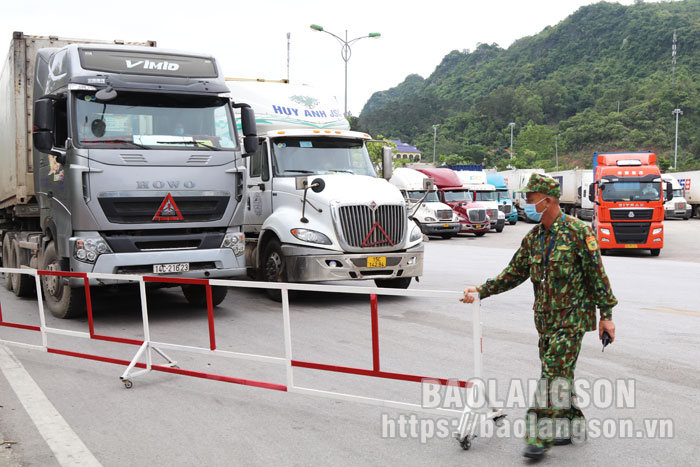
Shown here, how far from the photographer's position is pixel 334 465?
4426mm

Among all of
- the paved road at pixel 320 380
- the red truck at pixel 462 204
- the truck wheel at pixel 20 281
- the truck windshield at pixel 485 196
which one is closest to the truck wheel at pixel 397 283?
the paved road at pixel 320 380

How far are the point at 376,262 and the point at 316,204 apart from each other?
125 cm

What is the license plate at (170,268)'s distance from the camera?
361 inches

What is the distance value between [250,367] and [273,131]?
5.54 meters

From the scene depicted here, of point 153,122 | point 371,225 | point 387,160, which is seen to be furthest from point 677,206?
point 153,122

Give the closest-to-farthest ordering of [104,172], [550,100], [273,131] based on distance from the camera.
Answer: [104,172] → [273,131] → [550,100]

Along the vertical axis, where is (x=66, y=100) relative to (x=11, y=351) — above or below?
above

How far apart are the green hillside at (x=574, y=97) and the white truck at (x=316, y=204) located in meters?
90.6

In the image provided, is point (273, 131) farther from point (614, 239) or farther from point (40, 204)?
point (614, 239)

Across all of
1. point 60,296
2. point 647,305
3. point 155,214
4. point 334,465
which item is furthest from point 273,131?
point 334,465

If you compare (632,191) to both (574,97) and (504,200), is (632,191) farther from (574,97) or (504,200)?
(574,97)

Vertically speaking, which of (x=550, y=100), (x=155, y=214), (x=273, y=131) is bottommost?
(x=155, y=214)

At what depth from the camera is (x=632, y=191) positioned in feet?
71.7

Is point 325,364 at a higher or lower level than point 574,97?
lower
